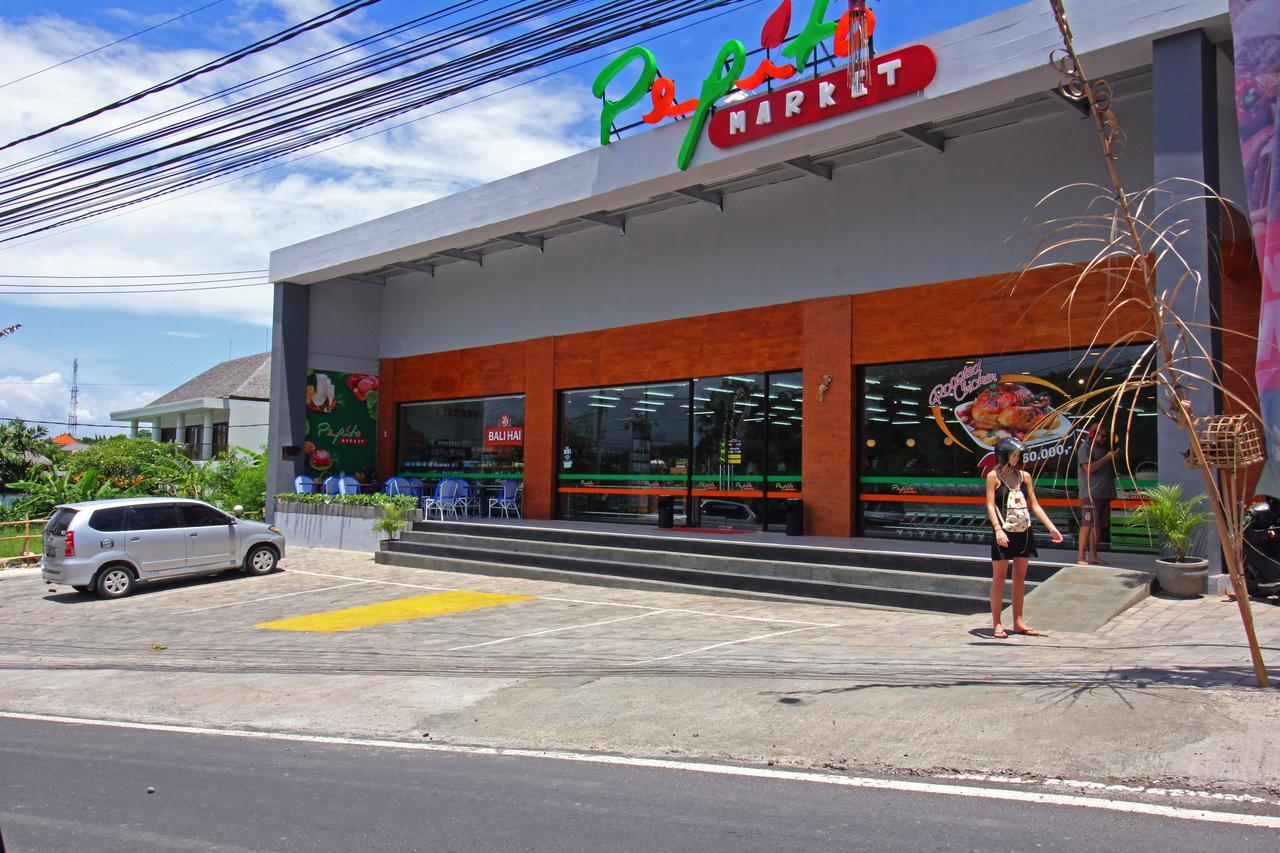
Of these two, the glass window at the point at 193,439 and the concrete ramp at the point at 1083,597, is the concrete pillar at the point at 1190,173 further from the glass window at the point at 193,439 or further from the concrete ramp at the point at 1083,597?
the glass window at the point at 193,439

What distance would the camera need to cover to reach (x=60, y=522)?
15.0 m

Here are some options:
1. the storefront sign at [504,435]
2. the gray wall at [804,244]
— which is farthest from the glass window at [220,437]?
the storefront sign at [504,435]

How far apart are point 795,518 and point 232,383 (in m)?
34.2

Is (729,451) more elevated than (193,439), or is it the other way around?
(193,439)

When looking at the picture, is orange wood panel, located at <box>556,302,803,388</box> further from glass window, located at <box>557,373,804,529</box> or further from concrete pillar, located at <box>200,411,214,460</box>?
concrete pillar, located at <box>200,411,214,460</box>

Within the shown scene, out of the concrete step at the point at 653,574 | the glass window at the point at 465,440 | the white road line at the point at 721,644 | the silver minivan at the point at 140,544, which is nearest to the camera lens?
the white road line at the point at 721,644

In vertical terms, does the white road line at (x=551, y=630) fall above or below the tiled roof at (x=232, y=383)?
below

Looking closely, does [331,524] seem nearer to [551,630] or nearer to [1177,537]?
[551,630]

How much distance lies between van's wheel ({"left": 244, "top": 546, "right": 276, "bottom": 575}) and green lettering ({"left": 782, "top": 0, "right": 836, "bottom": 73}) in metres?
A: 12.3

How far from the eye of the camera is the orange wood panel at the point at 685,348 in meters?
16.8

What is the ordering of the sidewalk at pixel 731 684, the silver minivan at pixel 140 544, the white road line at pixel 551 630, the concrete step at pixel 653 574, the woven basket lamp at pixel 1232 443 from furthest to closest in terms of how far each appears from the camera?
the silver minivan at pixel 140 544 < the concrete step at pixel 653 574 < the white road line at pixel 551 630 < the woven basket lamp at pixel 1232 443 < the sidewalk at pixel 731 684

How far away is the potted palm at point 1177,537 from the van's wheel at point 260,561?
46.4 ft

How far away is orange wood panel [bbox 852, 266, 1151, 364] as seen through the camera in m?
13.3

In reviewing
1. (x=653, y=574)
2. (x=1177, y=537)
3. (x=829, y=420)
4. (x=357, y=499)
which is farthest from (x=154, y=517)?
(x=1177, y=537)
